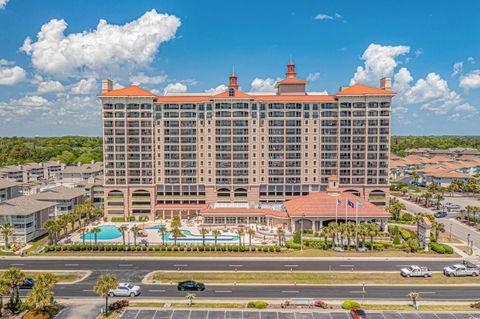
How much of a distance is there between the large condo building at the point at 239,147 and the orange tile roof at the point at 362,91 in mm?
315

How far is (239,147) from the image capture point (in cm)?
11494

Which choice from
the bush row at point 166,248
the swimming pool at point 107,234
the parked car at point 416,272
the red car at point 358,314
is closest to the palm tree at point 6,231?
the bush row at point 166,248

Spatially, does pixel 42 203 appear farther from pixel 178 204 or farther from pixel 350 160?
pixel 350 160

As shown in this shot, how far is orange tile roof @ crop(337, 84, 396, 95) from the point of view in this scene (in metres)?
112

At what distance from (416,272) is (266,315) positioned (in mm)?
33143

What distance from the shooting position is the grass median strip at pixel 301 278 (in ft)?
208

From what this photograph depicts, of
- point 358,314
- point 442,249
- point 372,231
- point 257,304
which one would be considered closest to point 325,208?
point 372,231

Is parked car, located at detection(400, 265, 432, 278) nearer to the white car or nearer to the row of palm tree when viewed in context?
the row of palm tree

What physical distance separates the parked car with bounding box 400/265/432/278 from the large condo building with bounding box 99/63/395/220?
48262 millimetres

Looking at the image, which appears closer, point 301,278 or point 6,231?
point 301,278

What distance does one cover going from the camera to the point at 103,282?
161 ft

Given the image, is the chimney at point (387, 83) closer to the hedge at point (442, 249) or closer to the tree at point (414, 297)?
the hedge at point (442, 249)

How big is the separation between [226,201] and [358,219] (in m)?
41.3

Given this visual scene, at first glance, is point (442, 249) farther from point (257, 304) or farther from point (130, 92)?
point (130, 92)
